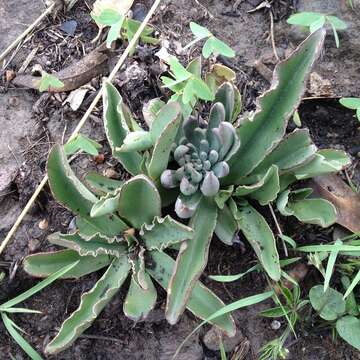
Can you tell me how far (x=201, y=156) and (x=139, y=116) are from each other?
423 mm

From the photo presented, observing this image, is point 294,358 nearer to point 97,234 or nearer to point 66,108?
point 97,234

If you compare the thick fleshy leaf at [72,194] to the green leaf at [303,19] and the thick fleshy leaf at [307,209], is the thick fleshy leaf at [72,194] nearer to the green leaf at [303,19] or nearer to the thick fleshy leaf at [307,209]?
the thick fleshy leaf at [307,209]

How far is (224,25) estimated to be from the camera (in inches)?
94.7

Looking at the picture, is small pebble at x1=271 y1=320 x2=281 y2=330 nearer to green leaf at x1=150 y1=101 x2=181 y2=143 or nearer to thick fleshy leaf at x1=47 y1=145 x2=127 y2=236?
thick fleshy leaf at x1=47 y1=145 x2=127 y2=236

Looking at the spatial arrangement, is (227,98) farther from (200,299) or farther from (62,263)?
(62,263)

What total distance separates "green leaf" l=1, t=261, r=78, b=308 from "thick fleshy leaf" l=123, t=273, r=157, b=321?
0.21 meters

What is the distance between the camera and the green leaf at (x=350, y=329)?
1.88 meters

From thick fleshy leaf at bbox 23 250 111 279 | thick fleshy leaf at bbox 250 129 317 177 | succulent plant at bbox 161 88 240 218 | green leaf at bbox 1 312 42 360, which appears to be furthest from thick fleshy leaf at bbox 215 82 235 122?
green leaf at bbox 1 312 42 360

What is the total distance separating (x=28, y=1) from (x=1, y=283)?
3.99ft

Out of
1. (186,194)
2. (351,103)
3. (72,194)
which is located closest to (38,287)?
(72,194)

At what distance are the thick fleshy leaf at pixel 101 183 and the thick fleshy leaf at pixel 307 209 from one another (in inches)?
21.8

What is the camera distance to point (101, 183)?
1963mm

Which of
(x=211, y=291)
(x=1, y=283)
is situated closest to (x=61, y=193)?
(x=1, y=283)

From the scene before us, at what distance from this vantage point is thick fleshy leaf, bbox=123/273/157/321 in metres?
1.81
